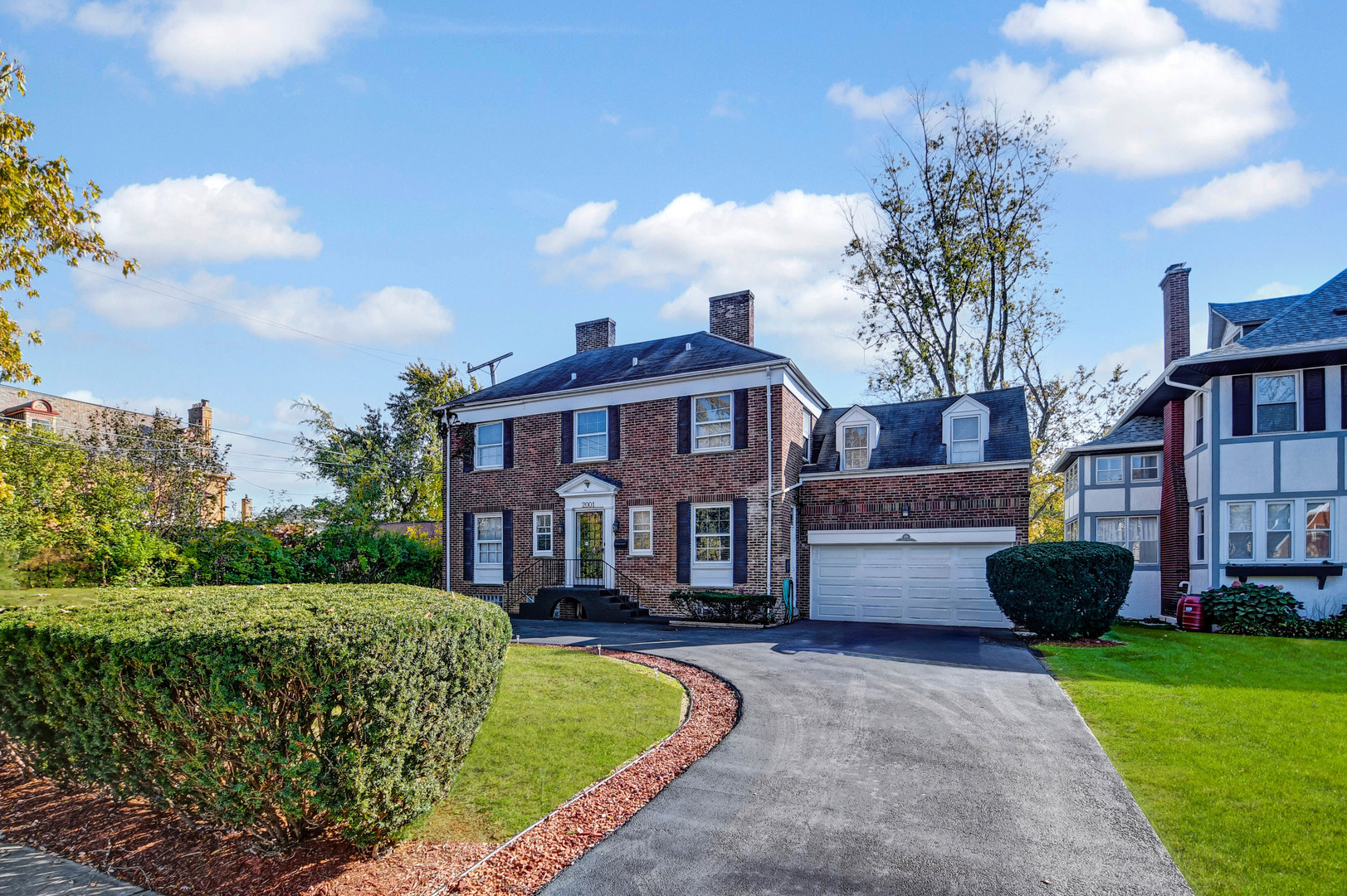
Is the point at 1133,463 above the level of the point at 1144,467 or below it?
above

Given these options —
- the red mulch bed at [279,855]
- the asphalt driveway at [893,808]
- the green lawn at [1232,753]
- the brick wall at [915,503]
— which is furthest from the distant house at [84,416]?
the green lawn at [1232,753]

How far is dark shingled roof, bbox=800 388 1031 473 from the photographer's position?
17.9 meters

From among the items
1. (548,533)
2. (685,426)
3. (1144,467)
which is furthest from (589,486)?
(1144,467)

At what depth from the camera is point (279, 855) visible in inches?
167

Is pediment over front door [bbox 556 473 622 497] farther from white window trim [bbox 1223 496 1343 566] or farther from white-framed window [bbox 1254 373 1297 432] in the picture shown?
white-framed window [bbox 1254 373 1297 432]

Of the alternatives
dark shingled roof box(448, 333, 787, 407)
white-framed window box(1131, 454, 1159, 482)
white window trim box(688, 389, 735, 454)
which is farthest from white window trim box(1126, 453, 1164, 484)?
white window trim box(688, 389, 735, 454)

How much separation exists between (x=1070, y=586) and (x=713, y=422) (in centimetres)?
899

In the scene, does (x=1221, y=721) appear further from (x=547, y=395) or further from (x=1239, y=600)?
(x=547, y=395)

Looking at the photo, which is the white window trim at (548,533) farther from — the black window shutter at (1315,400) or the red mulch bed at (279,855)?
the black window shutter at (1315,400)

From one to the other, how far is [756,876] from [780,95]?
35.1 ft

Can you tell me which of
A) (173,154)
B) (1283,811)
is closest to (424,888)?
(1283,811)

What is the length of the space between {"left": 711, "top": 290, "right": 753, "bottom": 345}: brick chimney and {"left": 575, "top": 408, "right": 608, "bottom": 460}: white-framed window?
4.21 m

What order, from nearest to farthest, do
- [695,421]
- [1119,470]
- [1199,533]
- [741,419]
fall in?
[1199,533] → [741,419] → [695,421] → [1119,470]

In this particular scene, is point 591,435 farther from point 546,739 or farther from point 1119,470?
point 1119,470
